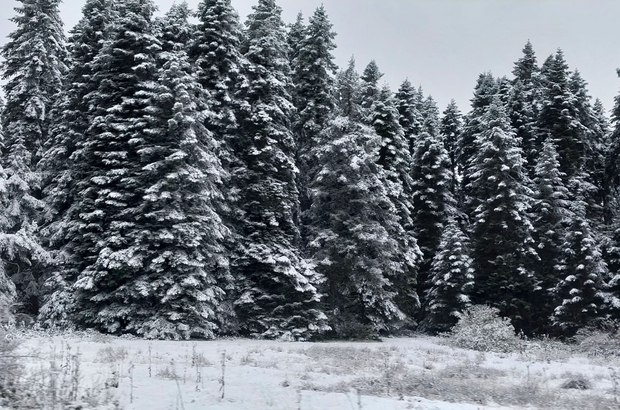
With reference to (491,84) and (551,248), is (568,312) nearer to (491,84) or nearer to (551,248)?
(551,248)

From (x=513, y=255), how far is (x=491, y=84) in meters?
20.3

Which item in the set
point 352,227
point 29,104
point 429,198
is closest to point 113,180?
point 29,104

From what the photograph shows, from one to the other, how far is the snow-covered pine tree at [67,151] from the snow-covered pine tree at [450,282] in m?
21.1

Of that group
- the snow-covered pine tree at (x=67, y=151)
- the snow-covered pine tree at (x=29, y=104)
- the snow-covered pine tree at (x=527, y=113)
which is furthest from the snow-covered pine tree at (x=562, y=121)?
the snow-covered pine tree at (x=29, y=104)

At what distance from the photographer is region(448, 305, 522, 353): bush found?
23.8m

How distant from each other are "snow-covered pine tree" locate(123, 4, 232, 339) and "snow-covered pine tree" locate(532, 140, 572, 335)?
2016 cm

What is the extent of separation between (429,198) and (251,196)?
16.3 m

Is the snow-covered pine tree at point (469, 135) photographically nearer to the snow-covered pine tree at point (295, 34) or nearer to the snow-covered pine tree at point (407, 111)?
the snow-covered pine tree at point (407, 111)

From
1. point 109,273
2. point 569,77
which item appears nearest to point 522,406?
point 109,273

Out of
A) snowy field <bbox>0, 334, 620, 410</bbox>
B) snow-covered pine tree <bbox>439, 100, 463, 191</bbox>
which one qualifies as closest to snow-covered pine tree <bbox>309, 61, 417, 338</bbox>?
snowy field <bbox>0, 334, 620, 410</bbox>

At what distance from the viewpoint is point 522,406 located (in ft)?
31.8

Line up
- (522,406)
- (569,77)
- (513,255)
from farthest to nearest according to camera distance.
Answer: (569,77)
(513,255)
(522,406)

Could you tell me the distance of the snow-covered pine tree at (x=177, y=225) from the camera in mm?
20859

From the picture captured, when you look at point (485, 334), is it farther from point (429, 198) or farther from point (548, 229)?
point (429, 198)
